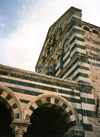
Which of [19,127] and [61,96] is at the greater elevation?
[61,96]

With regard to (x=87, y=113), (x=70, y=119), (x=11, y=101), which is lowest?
(x=70, y=119)

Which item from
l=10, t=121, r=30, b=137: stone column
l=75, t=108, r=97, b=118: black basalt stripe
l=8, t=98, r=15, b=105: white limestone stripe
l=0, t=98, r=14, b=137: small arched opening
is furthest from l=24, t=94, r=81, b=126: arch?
l=0, t=98, r=14, b=137: small arched opening

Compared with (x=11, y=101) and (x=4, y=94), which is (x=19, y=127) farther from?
(x=4, y=94)

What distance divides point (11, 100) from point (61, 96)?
2.58 meters

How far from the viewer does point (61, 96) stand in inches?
354

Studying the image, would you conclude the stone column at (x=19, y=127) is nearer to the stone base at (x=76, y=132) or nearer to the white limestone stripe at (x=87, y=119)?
the stone base at (x=76, y=132)

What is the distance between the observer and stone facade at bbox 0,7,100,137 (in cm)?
789

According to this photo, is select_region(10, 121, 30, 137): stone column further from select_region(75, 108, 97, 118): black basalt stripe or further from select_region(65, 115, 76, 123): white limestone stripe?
select_region(75, 108, 97, 118): black basalt stripe

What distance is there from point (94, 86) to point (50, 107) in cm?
305

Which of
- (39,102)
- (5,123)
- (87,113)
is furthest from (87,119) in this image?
(5,123)

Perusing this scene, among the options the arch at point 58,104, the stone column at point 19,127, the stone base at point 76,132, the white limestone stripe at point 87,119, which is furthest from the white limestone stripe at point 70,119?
the stone column at point 19,127

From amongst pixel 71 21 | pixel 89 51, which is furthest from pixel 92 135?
pixel 71 21

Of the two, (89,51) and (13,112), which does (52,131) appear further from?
(89,51)

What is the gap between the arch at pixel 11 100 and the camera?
25.0 ft
